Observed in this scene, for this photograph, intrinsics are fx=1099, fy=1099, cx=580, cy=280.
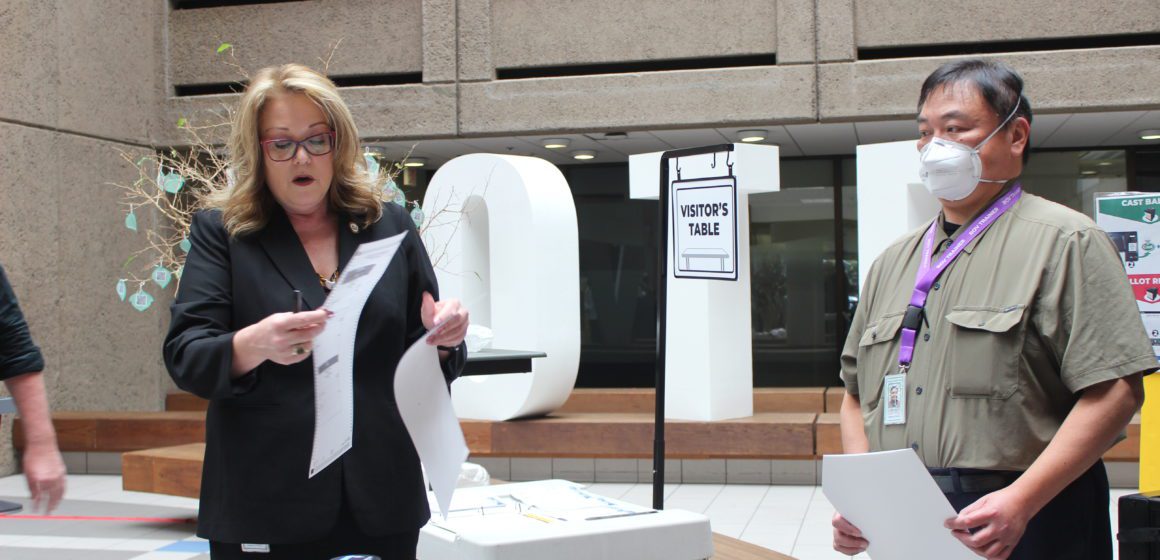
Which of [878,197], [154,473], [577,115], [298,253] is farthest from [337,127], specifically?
[577,115]

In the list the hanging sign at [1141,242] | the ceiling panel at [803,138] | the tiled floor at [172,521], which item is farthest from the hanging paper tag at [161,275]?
the hanging sign at [1141,242]

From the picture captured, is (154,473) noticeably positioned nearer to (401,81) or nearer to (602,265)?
(401,81)

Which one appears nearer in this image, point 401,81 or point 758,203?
point 401,81

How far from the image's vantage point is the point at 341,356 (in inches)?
59.6

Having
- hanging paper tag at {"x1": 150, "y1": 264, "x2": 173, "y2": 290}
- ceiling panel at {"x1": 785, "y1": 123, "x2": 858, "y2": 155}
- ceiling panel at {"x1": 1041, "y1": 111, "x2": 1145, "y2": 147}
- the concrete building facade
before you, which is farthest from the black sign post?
ceiling panel at {"x1": 1041, "y1": 111, "x2": 1145, "y2": 147}

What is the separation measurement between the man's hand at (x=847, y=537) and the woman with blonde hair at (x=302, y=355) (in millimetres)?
702

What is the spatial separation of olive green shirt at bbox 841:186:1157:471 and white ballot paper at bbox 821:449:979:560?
0.43 ft

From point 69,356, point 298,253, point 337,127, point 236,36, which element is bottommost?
point 69,356

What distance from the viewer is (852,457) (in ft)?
5.40

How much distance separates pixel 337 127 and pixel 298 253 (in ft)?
0.66

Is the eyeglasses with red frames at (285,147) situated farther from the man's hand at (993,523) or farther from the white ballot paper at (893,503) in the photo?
the man's hand at (993,523)

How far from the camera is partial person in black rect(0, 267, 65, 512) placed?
1.90 meters

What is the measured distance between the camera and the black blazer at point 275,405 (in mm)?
1554

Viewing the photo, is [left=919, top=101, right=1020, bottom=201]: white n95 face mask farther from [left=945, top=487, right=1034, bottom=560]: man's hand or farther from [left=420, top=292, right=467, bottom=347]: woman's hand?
[left=420, top=292, right=467, bottom=347]: woman's hand
